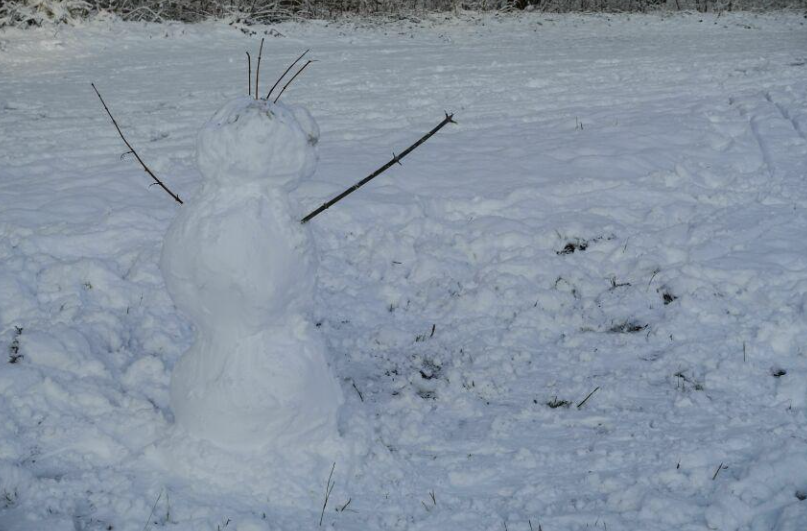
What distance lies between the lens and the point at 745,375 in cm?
368

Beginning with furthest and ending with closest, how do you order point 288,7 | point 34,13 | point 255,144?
1. point 288,7
2. point 34,13
3. point 255,144

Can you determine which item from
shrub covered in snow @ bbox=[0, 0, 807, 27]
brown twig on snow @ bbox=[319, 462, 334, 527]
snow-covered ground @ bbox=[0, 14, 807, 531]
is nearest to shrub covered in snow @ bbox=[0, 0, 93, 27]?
shrub covered in snow @ bbox=[0, 0, 807, 27]

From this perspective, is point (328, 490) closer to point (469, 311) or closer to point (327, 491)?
point (327, 491)

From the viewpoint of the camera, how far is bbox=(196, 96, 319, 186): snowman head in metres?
2.77

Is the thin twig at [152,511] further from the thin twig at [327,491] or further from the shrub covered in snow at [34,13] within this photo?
the shrub covered in snow at [34,13]

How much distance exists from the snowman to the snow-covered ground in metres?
0.18

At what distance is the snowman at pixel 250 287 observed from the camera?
9.24 feet

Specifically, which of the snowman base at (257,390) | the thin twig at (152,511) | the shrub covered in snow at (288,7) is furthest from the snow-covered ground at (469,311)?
the shrub covered in snow at (288,7)

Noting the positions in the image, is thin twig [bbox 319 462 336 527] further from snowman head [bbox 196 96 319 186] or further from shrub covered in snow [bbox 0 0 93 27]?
shrub covered in snow [bbox 0 0 93 27]

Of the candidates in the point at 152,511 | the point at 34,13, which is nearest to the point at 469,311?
the point at 152,511

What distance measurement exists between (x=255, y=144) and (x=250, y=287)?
0.50m

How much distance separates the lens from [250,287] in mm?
2859

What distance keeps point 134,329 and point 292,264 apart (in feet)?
4.94

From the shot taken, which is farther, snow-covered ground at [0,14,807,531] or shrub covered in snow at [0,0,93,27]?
shrub covered in snow at [0,0,93,27]
